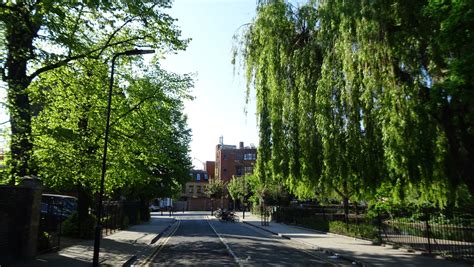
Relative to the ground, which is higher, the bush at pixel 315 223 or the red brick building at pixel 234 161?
the red brick building at pixel 234 161

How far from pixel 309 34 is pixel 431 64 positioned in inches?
200

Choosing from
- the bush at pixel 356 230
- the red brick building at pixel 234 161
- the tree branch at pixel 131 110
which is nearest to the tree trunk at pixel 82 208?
the tree branch at pixel 131 110

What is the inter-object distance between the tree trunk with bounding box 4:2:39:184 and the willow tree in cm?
792

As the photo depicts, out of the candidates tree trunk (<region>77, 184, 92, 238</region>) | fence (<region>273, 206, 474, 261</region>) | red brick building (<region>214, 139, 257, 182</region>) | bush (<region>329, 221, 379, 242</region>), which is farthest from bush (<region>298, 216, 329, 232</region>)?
red brick building (<region>214, 139, 257, 182</region>)

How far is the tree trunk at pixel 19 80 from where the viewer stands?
1258 centimetres

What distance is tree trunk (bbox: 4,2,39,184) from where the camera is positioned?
12.6 m

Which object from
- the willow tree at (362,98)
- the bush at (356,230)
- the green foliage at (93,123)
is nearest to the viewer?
the willow tree at (362,98)

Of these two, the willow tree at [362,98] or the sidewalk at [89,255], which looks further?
the sidewalk at [89,255]

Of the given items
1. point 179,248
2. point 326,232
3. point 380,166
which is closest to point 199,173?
point 326,232

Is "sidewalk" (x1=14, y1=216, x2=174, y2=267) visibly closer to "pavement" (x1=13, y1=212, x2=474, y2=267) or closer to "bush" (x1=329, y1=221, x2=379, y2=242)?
"pavement" (x1=13, y1=212, x2=474, y2=267)

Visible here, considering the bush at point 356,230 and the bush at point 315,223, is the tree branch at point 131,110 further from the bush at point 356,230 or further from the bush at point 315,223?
the bush at point 315,223

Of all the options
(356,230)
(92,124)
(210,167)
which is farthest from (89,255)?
(210,167)

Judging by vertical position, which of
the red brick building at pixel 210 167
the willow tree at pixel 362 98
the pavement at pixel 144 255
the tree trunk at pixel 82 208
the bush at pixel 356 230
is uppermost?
the red brick building at pixel 210 167

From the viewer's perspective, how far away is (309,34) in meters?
15.7
